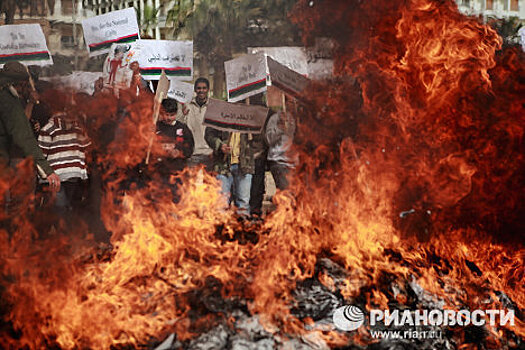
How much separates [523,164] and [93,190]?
17.4 ft

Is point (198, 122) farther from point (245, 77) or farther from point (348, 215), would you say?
point (348, 215)

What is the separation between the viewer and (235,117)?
635 cm

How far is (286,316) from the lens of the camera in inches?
138

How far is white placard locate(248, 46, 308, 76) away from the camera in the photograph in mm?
7084

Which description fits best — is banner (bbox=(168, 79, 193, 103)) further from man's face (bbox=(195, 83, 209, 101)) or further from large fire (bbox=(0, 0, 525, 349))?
large fire (bbox=(0, 0, 525, 349))

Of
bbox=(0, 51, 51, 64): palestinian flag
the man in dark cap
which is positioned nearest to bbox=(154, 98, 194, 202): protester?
the man in dark cap

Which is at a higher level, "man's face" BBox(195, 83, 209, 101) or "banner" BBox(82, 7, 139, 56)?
"banner" BBox(82, 7, 139, 56)

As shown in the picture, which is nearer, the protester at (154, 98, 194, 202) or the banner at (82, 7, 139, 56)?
the protester at (154, 98, 194, 202)

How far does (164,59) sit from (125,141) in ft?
4.61

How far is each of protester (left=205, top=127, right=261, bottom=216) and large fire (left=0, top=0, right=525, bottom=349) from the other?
214 millimetres

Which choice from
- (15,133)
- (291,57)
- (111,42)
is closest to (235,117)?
(291,57)

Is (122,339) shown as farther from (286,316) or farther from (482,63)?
(482,63)

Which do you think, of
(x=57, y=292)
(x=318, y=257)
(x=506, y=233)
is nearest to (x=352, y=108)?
(x=506, y=233)

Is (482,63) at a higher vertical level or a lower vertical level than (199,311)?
higher
